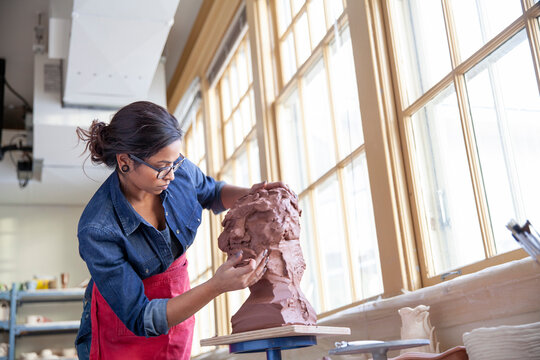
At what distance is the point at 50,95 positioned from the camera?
4.67 metres

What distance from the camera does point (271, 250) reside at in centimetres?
160

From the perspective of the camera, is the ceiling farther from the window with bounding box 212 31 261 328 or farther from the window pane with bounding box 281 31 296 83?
the window pane with bounding box 281 31 296 83

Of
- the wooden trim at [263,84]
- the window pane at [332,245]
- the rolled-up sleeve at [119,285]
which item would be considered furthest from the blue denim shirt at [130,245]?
the wooden trim at [263,84]

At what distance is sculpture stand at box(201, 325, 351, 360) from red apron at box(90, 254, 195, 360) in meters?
0.30

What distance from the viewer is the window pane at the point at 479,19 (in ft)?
5.55

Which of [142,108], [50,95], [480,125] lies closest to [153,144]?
[142,108]

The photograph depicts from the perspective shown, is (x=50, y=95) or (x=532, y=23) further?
(x=50, y=95)

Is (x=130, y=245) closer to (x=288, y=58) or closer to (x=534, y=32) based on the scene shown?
(x=534, y=32)

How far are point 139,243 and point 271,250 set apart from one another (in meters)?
0.38

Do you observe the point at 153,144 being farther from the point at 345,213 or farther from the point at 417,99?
the point at 345,213

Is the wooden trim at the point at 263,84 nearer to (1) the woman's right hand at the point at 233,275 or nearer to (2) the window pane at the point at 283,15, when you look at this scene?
(2) the window pane at the point at 283,15

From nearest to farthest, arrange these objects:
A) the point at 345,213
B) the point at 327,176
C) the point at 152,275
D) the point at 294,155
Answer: the point at 152,275 < the point at 345,213 < the point at 327,176 < the point at 294,155

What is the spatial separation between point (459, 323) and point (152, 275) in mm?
891

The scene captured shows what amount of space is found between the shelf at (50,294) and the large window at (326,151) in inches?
118
